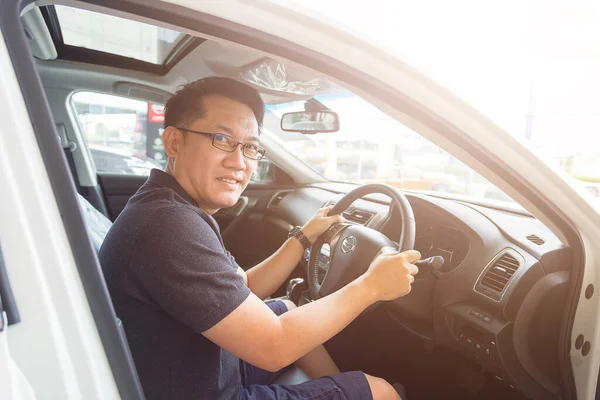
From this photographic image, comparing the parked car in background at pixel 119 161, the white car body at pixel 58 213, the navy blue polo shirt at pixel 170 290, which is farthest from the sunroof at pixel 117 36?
the parked car in background at pixel 119 161

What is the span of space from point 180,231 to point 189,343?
312 millimetres

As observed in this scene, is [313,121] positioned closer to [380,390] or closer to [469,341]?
[469,341]

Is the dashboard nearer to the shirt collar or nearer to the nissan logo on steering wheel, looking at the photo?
the nissan logo on steering wheel

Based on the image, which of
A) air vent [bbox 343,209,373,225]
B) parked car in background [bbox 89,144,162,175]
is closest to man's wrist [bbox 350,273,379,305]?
air vent [bbox 343,209,373,225]

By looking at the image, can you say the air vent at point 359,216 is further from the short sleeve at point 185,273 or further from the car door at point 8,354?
the car door at point 8,354

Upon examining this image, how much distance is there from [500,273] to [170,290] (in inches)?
49.0

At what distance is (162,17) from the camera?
2.78ft

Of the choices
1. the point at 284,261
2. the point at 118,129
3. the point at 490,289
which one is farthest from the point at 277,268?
the point at 118,129

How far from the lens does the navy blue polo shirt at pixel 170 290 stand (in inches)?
40.8

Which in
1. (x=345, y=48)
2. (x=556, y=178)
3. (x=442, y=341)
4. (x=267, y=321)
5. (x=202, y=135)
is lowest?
(x=442, y=341)

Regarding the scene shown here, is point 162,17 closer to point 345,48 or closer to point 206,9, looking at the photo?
point 206,9

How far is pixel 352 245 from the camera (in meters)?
1.78

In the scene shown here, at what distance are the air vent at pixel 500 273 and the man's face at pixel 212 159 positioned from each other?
1.02 metres

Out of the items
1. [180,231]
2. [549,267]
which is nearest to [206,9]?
[180,231]
